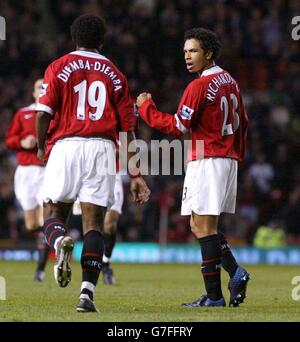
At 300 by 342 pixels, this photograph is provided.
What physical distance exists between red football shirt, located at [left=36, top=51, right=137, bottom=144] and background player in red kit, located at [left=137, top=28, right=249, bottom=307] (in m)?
0.60

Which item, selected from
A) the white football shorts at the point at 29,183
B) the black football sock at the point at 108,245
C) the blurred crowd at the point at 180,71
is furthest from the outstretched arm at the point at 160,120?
the blurred crowd at the point at 180,71

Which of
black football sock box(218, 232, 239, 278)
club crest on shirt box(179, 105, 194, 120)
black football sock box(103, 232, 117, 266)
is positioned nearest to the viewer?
club crest on shirt box(179, 105, 194, 120)

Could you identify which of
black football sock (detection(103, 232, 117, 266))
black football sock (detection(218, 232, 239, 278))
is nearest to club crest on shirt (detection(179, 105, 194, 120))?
black football sock (detection(218, 232, 239, 278))

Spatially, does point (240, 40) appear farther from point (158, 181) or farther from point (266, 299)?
point (266, 299)

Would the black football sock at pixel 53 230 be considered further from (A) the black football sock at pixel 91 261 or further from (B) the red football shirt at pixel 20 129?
(B) the red football shirt at pixel 20 129

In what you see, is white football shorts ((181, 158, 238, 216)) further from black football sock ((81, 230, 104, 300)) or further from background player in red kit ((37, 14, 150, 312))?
black football sock ((81, 230, 104, 300))

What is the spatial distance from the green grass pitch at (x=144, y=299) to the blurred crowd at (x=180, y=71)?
16.3ft

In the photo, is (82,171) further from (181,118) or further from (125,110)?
(181,118)

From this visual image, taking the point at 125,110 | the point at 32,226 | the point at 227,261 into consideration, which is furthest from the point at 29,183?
the point at 125,110

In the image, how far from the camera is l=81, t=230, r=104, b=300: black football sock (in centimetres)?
785

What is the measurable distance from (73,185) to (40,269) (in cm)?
529

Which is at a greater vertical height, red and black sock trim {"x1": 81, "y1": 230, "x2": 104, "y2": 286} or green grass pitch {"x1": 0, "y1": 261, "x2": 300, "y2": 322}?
red and black sock trim {"x1": 81, "y1": 230, "x2": 104, "y2": 286}

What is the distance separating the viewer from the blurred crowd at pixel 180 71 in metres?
21.2
